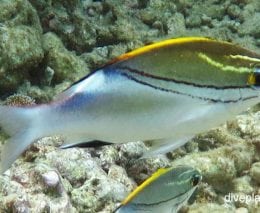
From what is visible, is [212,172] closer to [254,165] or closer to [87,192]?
[254,165]

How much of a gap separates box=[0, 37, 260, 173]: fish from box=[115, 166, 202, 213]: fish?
0.89 metres

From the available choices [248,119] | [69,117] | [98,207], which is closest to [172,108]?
[69,117]

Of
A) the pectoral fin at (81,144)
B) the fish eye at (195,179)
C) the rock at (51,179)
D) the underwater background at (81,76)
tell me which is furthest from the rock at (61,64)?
the pectoral fin at (81,144)

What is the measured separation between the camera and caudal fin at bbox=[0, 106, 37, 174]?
3.85 ft

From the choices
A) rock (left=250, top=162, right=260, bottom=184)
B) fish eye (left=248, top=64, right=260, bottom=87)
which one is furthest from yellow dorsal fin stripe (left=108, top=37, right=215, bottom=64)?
rock (left=250, top=162, right=260, bottom=184)

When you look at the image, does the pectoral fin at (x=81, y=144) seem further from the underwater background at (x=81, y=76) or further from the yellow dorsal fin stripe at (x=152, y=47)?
the underwater background at (x=81, y=76)

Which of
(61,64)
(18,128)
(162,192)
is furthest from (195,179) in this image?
(61,64)

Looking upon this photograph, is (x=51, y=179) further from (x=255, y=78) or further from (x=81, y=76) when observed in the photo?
(x=81, y=76)

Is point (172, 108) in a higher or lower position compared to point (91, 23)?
higher

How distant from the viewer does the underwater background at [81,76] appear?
10.00 ft

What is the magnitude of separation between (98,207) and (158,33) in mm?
4033

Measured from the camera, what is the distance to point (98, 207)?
10.1 feet

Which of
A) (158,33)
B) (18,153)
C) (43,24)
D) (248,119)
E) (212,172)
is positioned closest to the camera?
(18,153)

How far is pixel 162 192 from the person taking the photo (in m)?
2.24
